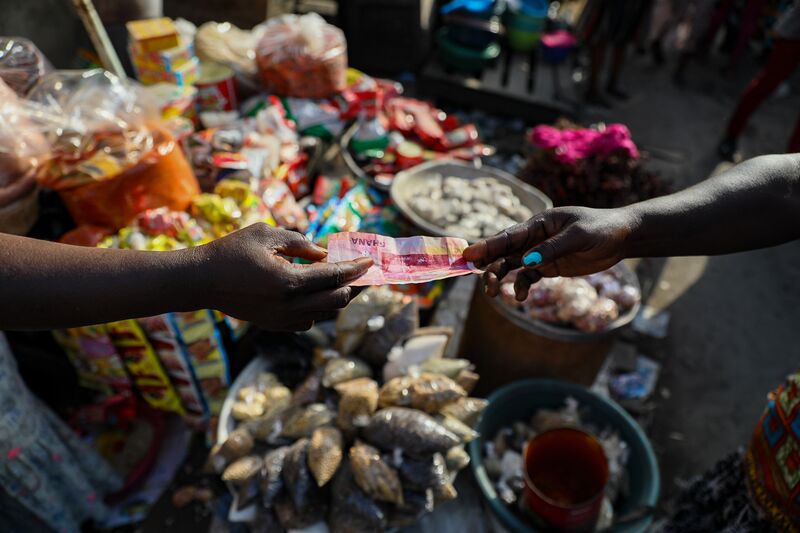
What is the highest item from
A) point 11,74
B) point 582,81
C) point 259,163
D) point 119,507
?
point 11,74

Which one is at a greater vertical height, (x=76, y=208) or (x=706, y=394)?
(x=76, y=208)

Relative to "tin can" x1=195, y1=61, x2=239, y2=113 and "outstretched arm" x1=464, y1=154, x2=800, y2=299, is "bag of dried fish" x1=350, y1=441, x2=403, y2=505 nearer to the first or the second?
"outstretched arm" x1=464, y1=154, x2=800, y2=299

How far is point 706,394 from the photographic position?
3344 mm

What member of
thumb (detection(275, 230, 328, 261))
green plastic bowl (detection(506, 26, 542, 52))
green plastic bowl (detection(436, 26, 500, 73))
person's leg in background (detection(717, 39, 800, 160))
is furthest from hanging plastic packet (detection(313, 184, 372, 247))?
person's leg in background (detection(717, 39, 800, 160))

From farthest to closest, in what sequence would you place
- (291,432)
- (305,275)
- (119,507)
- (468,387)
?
(119,507) → (468,387) → (291,432) → (305,275)

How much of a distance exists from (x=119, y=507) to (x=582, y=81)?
6283mm

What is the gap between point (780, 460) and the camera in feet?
4.97

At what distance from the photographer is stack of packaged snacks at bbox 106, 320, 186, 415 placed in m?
2.22

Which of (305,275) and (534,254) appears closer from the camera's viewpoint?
(305,275)

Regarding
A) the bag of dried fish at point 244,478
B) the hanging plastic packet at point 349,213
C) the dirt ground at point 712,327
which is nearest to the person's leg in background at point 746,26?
the dirt ground at point 712,327

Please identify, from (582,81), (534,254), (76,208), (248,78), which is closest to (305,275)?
(534,254)

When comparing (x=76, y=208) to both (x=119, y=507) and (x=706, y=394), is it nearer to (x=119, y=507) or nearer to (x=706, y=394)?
(x=119, y=507)

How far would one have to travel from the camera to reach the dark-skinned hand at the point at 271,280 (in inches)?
46.8

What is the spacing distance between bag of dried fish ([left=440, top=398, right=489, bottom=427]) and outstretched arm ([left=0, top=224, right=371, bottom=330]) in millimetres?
912
